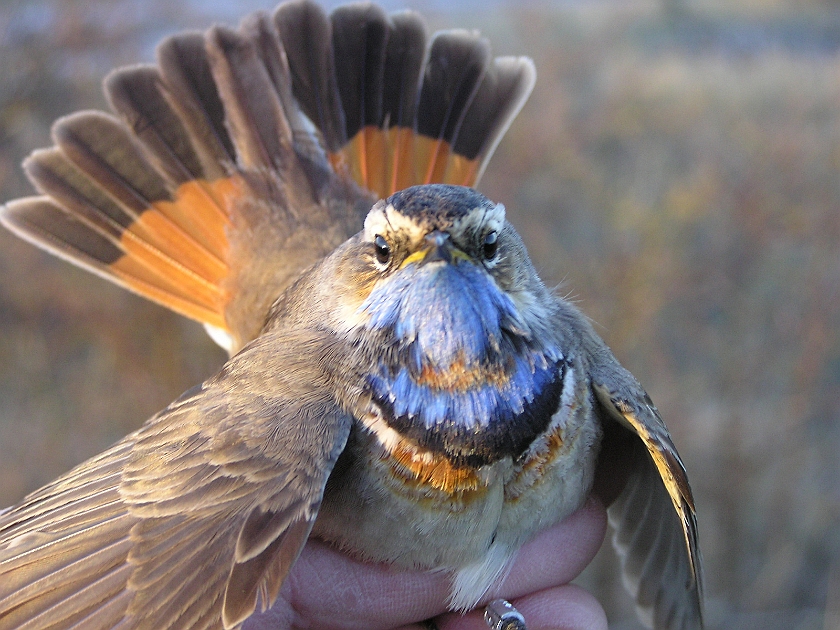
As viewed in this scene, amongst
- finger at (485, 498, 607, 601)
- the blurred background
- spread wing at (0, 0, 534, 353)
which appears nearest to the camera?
finger at (485, 498, 607, 601)

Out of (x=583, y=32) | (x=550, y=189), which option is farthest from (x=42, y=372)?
(x=583, y=32)

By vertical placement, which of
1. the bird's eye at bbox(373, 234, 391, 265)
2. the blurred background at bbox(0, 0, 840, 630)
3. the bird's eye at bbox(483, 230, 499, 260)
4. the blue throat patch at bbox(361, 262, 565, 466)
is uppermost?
the bird's eye at bbox(483, 230, 499, 260)

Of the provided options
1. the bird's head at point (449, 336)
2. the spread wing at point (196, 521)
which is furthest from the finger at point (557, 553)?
the spread wing at point (196, 521)

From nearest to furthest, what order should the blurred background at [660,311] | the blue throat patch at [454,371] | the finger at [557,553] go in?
the blue throat patch at [454,371] < the finger at [557,553] < the blurred background at [660,311]

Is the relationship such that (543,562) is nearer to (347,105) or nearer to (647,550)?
(647,550)

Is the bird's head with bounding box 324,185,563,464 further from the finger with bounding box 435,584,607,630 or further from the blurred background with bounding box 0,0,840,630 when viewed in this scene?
the blurred background with bounding box 0,0,840,630

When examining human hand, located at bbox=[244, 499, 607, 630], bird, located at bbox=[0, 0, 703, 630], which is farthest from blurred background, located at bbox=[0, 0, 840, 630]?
bird, located at bbox=[0, 0, 703, 630]

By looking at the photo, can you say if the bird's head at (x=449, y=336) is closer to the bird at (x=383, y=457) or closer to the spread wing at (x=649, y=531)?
the bird at (x=383, y=457)
